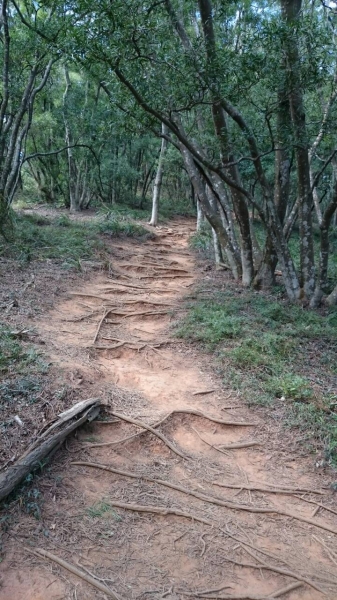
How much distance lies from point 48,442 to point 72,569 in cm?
108

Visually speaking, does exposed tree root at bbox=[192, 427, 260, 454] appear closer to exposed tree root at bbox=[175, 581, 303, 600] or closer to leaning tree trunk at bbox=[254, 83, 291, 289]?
exposed tree root at bbox=[175, 581, 303, 600]

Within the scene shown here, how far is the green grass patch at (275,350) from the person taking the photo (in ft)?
15.6

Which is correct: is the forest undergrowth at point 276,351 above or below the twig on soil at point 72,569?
above

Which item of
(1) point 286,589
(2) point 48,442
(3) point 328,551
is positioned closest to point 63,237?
(2) point 48,442

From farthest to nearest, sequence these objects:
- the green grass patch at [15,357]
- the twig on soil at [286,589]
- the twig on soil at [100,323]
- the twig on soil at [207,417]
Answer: the twig on soil at [100,323] → the twig on soil at [207,417] → the green grass patch at [15,357] → the twig on soil at [286,589]

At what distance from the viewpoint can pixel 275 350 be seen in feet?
19.7

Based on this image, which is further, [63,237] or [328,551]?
[63,237]

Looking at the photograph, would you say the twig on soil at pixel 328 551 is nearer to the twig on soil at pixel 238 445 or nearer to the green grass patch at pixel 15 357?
the twig on soil at pixel 238 445

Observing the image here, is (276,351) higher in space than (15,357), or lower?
lower

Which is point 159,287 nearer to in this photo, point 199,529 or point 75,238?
point 75,238

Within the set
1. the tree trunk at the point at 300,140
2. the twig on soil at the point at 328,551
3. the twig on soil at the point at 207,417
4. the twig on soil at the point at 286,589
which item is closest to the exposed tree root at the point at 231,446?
the twig on soil at the point at 207,417

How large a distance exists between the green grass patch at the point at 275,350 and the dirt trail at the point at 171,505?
349 mm

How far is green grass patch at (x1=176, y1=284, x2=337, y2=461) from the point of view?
4754 millimetres

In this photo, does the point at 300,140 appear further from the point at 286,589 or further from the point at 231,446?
the point at 286,589
